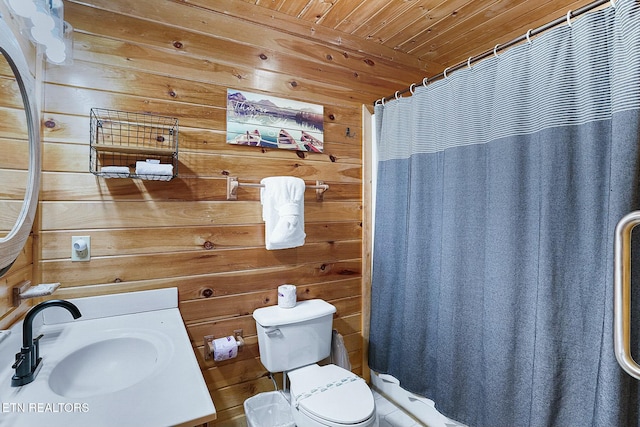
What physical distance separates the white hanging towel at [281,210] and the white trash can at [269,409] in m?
0.82

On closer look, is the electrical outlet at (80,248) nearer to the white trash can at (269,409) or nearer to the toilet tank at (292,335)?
the toilet tank at (292,335)

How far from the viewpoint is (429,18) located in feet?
6.34

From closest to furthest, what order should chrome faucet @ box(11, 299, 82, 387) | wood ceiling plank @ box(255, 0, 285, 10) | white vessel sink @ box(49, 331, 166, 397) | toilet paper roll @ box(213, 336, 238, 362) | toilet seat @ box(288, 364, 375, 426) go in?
chrome faucet @ box(11, 299, 82, 387), white vessel sink @ box(49, 331, 166, 397), toilet seat @ box(288, 364, 375, 426), toilet paper roll @ box(213, 336, 238, 362), wood ceiling plank @ box(255, 0, 285, 10)

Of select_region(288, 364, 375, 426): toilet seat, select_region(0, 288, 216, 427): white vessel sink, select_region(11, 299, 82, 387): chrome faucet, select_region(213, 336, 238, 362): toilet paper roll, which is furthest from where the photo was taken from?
select_region(213, 336, 238, 362): toilet paper roll

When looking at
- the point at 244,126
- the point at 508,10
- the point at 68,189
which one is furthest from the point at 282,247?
the point at 508,10

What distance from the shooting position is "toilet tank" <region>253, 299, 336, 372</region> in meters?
1.71

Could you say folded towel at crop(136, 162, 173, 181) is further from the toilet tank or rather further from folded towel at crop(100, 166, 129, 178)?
the toilet tank

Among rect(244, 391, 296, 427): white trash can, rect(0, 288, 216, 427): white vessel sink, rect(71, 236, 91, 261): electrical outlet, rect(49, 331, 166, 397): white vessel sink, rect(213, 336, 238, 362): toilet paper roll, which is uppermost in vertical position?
rect(71, 236, 91, 261): electrical outlet

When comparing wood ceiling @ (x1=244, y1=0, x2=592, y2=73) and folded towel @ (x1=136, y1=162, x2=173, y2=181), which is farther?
wood ceiling @ (x1=244, y1=0, x2=592, y2=73)

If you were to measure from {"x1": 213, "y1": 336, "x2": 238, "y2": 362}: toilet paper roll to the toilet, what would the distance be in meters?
0.15

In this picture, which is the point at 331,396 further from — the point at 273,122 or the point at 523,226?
the point at 273,122

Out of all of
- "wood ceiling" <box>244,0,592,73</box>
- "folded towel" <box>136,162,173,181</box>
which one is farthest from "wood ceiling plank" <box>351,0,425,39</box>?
"folded towel" <box>136,162,173,181</box>

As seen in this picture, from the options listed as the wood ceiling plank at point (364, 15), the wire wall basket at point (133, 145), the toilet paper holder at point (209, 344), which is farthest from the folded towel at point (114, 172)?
the wood ceiling plank at point (364, 15)

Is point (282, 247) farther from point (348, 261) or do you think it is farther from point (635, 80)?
point (635, 80)
